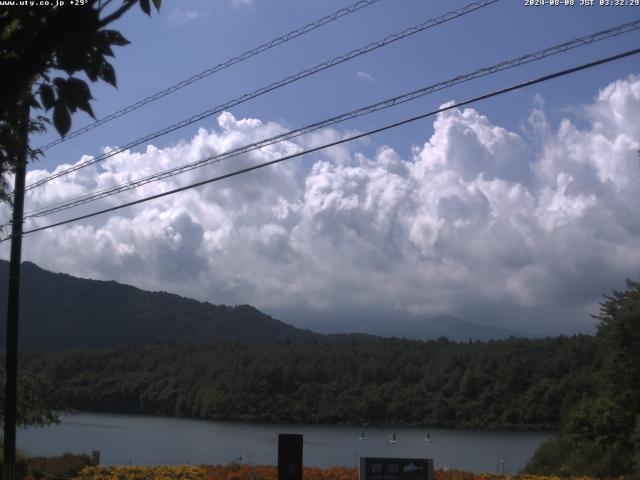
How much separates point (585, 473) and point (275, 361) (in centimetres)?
6826

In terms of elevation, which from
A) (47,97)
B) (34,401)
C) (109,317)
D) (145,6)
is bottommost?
(34,401)

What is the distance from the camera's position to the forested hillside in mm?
69688

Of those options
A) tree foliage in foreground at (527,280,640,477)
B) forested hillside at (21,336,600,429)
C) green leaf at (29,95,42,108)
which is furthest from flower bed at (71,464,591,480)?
forested hillside at (21,336,600,429)

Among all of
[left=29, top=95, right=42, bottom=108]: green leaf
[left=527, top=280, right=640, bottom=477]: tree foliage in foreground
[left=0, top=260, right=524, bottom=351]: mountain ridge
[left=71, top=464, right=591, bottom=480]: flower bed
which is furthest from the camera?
[left=0, top=260, right=524, bottom=351]: mountain ridge

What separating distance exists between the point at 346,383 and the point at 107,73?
7971 centimetres

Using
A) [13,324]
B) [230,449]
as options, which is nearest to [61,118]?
[13,324]

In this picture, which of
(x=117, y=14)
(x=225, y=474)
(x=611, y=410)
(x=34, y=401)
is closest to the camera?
(x=117, y=14)

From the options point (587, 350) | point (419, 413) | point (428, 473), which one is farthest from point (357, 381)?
point (428, 473)

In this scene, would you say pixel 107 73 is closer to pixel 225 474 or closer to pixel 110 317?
pixel 225 474

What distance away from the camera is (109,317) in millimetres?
166375

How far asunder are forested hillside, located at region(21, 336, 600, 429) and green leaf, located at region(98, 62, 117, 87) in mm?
61784

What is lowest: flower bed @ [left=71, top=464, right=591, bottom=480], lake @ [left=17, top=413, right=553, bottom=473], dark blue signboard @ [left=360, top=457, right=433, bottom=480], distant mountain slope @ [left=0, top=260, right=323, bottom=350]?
lake @ [left=17, top=413, right=553, bottom=473]

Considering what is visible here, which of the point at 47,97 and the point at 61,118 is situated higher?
the point at 47,97

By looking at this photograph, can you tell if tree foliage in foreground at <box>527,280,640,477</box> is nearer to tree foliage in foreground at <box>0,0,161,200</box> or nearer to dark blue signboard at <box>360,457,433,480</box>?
dark blue signboard at <box>360,457,433,480</box>
